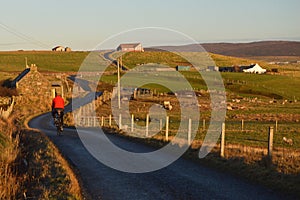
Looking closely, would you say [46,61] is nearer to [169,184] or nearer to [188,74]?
[188,74]

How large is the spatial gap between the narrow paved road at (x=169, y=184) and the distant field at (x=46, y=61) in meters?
106

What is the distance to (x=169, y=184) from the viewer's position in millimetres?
11883

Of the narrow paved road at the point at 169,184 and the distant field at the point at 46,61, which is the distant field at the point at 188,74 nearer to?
the distant field at the point at 46,61

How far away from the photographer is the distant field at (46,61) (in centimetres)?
12433

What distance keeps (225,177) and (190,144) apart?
6.19m

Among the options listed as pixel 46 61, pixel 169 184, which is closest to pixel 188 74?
pixel 46 61

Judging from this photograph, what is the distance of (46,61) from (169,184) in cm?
13344

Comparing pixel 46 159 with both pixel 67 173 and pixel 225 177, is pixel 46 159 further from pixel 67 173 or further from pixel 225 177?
pixel 225 177

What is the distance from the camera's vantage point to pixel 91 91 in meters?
85.1

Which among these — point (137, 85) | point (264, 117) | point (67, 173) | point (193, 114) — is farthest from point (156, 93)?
point (67, 173)

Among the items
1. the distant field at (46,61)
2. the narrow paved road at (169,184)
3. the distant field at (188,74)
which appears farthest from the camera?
the distant field at (46,61)

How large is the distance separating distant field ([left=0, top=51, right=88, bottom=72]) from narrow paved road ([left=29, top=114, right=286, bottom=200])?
349 ft

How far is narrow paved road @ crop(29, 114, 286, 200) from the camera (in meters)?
10.7

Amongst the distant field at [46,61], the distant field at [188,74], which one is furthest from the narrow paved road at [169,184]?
the distant field at [46,61]
